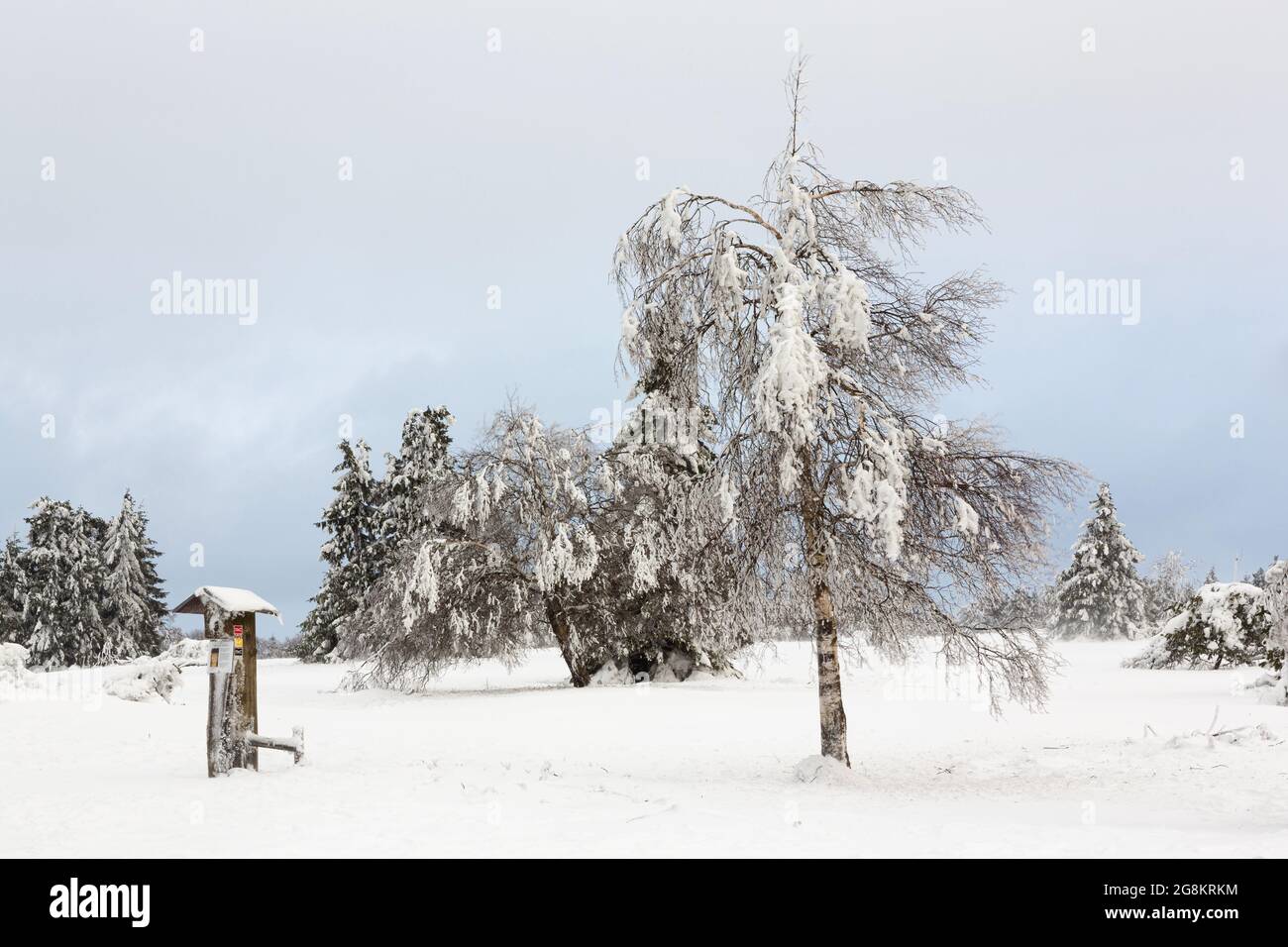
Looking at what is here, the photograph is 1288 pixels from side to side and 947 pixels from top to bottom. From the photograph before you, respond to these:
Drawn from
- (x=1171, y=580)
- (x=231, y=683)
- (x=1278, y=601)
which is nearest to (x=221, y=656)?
(x=231, y=683)

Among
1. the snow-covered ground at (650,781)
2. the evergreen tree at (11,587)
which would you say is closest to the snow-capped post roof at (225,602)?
the snow-covered ground at (650,781)

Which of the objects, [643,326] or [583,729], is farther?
[583,729]

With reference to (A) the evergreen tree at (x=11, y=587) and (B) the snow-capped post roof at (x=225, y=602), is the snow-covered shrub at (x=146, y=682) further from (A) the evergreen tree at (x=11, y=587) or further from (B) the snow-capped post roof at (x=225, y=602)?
(A) the evergreen tree at (x=11, y=587)

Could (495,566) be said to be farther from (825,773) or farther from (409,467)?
(409,467)

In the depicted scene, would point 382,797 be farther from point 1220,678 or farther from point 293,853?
point 1220,678

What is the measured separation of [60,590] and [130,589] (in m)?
5.14

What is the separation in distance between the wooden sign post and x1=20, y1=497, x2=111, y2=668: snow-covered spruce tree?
40.7m

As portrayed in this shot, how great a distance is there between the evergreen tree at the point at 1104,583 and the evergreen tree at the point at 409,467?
110 feet

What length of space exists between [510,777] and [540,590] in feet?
46.0

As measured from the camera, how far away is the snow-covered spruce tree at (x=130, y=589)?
5009 centimetres

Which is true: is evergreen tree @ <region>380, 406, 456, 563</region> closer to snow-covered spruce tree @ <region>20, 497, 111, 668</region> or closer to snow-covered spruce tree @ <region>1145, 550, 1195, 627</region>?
snow-covered spruce tree @ <region>20, 497, 111, 668</region>

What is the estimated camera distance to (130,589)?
52500 millimetres

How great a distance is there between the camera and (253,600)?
12.2 metres
